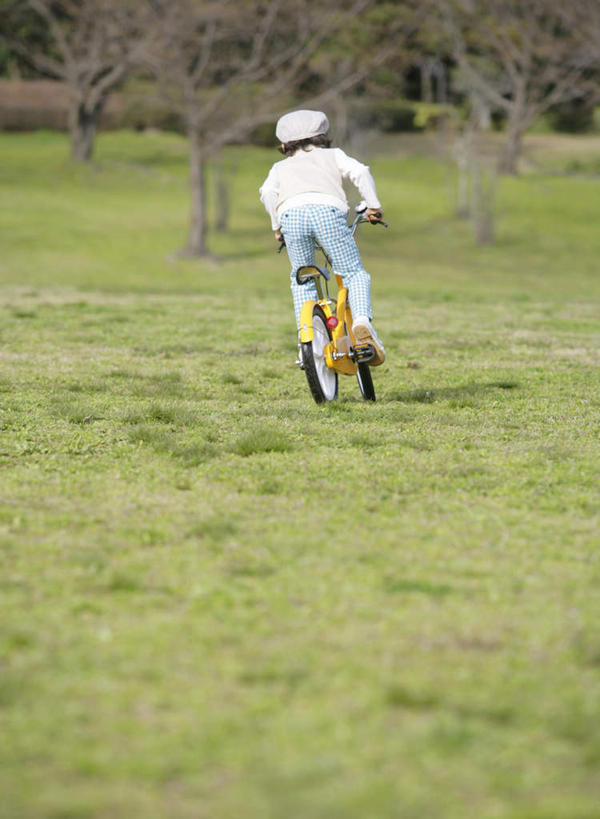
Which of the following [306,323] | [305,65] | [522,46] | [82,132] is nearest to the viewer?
[306,323]

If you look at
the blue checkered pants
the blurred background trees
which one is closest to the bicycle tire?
the blue checkered pants

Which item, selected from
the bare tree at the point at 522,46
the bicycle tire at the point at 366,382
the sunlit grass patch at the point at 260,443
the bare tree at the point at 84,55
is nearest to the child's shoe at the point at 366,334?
the bicycle tire at the point at 366,382

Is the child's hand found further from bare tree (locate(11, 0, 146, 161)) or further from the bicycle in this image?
bare tree (locate(11, 0, 146, 161))

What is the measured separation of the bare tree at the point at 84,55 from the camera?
4106cm

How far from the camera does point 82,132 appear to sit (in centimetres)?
4688

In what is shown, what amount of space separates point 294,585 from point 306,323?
3292 mm

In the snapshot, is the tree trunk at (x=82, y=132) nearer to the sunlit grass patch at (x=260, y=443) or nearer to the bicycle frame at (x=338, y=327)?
the bicycle frame at (x=338, y=327)

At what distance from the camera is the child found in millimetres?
7242

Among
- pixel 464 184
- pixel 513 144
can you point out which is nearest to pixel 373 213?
pixel 464 184

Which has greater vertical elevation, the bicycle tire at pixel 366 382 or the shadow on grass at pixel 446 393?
the bicycle tire at pixel 366 382

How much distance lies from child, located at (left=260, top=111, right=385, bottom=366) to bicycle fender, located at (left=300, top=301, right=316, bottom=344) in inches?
7.2

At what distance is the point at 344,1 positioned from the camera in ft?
106

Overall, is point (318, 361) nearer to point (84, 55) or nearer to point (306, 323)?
point (306, 323)

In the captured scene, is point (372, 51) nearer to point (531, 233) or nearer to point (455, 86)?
point (531, 233)
